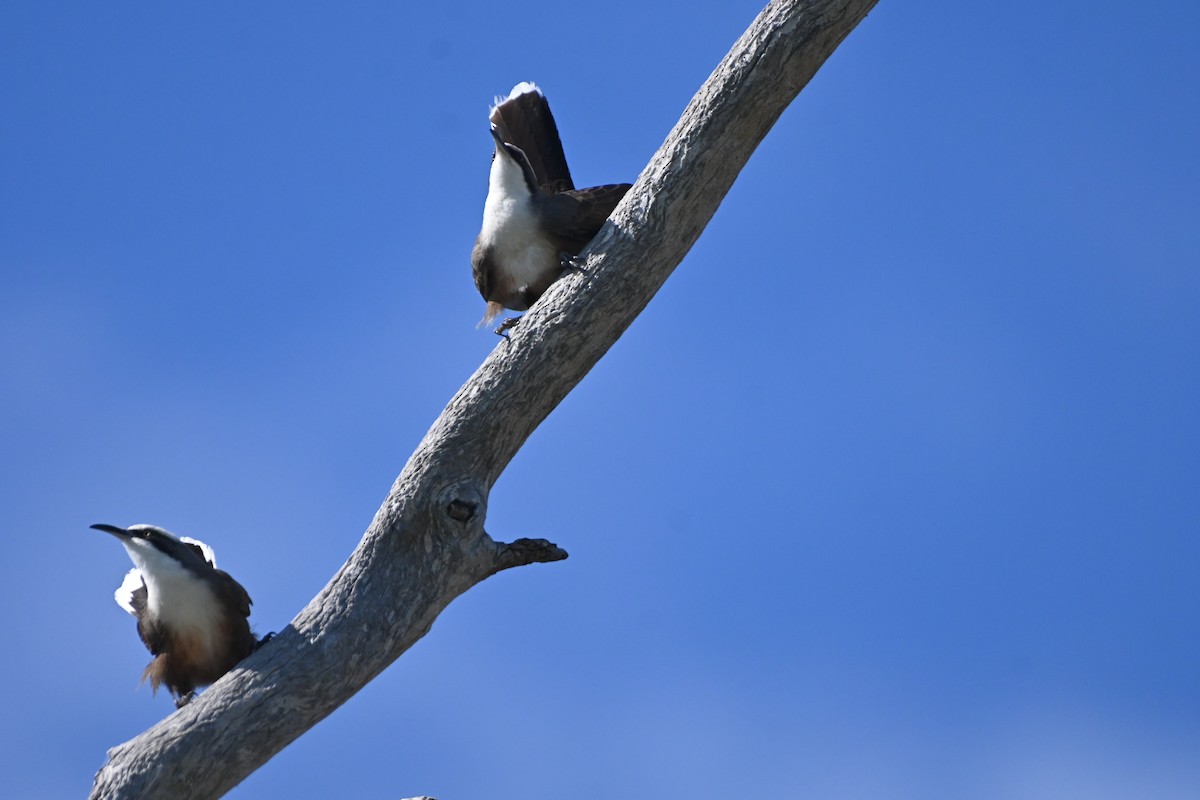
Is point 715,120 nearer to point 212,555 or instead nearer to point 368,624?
point 368,624

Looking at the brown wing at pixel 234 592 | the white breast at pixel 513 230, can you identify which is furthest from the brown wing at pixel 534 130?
the brown wing at pixel 234 592

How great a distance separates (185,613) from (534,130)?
328 centimetres

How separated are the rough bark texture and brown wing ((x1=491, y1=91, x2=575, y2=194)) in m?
1.57

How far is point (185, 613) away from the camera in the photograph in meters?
5.82

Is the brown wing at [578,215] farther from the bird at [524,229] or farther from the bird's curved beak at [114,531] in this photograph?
the bird's curved beak at [114,531]

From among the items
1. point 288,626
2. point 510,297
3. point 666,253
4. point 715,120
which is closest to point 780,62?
point 715,120

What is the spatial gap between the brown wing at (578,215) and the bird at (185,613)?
7.62ft

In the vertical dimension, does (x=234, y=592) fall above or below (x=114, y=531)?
below

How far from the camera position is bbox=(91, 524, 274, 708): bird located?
5.80 metres

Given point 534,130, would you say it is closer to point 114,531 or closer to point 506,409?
point 506,409

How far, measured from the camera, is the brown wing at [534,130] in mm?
7195

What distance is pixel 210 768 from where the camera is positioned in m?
5.11

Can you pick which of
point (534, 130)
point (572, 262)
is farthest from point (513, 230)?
point (534, 130)

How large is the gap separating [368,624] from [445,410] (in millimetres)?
1004
